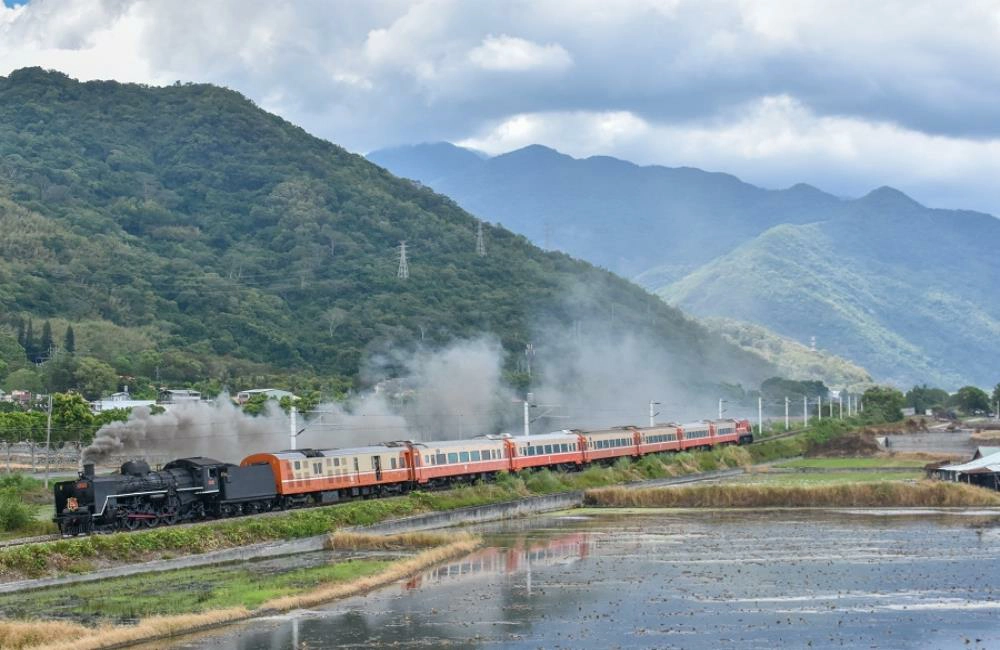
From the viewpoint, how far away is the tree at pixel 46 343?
129 m

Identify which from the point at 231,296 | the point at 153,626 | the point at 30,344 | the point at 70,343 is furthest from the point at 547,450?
the point at 231,296

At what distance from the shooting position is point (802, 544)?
52.3 meters

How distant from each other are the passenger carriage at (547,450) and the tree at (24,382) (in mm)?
51602

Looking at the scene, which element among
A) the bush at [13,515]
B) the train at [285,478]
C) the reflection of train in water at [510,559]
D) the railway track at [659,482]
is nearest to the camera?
the reflection of train in water at [510,559]

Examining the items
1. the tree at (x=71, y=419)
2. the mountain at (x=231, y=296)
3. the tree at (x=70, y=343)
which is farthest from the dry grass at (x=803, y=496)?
the tree at (x=70, y=343)

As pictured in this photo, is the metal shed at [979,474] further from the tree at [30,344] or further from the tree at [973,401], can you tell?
the tree at [973,401]

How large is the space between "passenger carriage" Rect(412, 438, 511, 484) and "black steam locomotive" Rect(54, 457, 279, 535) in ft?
39.6

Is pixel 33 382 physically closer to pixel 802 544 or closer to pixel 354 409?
pixel 354 409

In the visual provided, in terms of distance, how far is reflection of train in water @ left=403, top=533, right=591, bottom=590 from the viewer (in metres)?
45.5

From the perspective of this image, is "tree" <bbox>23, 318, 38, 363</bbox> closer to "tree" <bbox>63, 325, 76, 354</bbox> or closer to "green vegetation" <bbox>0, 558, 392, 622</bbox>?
"tree" <bbox>63, 325, 76, 354</bbox>

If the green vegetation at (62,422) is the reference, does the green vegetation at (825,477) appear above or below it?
below

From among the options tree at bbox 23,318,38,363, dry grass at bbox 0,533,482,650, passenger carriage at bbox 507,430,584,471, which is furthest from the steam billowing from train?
tree at bbox 23,318,38,363

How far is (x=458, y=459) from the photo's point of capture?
72.9m

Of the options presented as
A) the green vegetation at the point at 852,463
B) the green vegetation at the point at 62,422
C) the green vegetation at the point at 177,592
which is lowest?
the green vegetation at the point at 852,463
